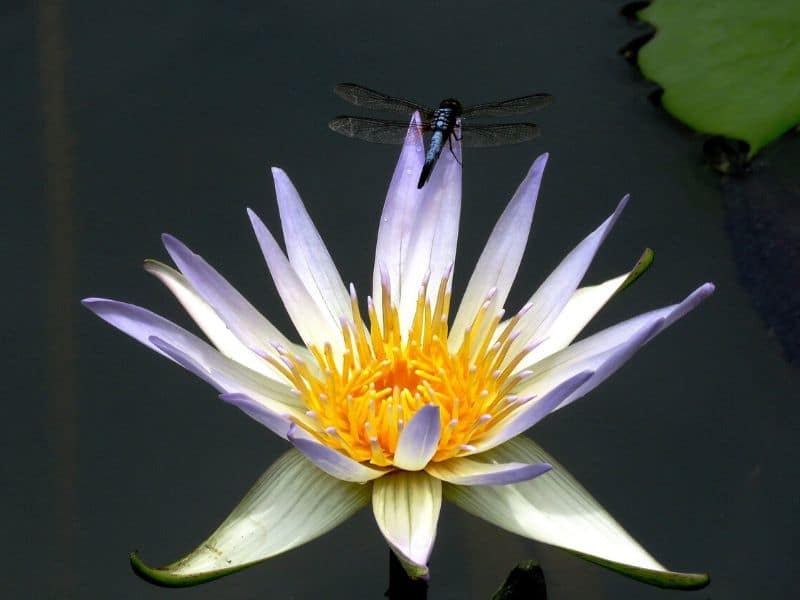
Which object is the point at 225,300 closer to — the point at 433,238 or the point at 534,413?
the point at 433,238

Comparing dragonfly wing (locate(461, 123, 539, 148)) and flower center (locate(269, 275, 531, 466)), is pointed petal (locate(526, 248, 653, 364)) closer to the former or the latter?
flower center (locate(269, 275, 531, 466))

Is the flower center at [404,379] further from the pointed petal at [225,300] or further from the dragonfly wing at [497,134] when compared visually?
the dragonfly wing at [497,134]

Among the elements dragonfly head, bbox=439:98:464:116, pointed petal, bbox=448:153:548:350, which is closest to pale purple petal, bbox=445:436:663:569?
pointed petal, bbox=448:153:548:350

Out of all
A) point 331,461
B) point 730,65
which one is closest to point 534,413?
point 331,461

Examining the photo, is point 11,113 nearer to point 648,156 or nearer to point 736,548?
point 648,156

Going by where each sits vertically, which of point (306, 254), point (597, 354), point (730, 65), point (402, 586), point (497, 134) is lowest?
point (402, 586)

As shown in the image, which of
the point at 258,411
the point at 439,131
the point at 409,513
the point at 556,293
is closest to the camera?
the point at 258,411
